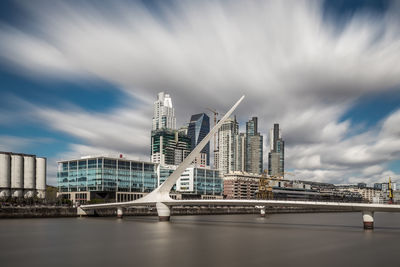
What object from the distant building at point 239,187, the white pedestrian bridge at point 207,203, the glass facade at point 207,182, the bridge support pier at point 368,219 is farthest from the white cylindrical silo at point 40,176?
the bridge support pier at point 368,219

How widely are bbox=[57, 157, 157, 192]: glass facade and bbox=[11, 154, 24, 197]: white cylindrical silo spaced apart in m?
10.7

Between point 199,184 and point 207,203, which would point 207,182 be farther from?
point 207,203

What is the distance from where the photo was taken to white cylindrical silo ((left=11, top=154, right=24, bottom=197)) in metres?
85.2

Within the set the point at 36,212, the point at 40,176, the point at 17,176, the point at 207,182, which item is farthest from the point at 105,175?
the point at 207,182

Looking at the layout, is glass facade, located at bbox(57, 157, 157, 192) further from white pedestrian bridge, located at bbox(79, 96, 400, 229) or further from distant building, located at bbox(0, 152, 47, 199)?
white pedestrian bridge, located at bbox(79, 96, 400, 229)

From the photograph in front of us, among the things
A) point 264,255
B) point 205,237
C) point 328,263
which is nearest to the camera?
point 328,263

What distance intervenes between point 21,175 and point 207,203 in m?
55.4

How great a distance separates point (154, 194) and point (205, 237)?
2153 centimetres

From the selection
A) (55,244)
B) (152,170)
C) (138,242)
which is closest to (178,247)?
(138,242)

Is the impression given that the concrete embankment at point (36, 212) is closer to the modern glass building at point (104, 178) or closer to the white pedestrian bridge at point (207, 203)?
the white pedestrian bridge at point (207, 203)

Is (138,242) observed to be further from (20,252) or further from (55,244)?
(20,252)

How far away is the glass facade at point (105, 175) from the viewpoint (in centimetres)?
8856

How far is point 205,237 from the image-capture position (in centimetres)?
3225

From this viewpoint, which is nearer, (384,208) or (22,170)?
(384,208)
